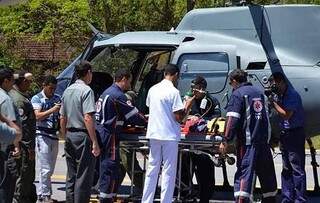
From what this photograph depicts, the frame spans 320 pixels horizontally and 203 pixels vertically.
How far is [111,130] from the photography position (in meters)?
9.76

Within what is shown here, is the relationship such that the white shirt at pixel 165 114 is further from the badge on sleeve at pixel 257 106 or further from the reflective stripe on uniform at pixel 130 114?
the badge on sleeve at pixel 257 106

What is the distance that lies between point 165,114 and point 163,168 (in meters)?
0.72

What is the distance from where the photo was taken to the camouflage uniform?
9617 mm

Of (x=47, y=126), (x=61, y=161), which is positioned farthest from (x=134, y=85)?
(x=61, y=161)

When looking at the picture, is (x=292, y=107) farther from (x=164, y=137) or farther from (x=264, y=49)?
(x=164, y=137)

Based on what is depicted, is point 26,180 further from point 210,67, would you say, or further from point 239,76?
point 239,76

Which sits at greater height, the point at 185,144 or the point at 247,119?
the point at 247,119

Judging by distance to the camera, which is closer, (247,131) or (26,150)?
(247,131)

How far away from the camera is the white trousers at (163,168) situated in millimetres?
9359

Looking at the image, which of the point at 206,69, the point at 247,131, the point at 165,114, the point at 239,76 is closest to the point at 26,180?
the point at 165,114

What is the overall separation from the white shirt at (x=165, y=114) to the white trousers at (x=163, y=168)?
0.32ft

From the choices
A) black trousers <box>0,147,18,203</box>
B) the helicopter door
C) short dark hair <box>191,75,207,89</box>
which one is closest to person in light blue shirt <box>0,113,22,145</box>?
black trousers <box>0,147,18,203</box>

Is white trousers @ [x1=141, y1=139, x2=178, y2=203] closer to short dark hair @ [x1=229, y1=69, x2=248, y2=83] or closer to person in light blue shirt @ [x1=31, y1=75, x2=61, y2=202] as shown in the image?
short dark hair @ [x1=229, y1=69, x2=248, y2=83]

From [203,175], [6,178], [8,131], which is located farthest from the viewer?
[203,175]
